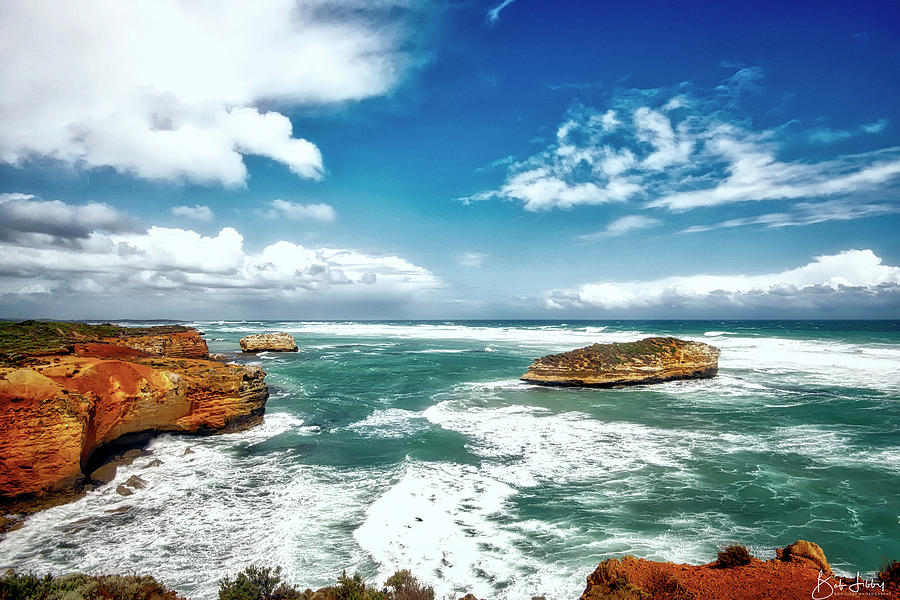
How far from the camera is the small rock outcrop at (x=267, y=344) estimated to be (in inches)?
1977

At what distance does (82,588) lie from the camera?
5965 millimetres

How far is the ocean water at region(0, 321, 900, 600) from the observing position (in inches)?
317

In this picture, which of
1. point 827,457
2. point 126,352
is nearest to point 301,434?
point 126,352

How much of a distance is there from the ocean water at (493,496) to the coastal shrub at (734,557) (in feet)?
5.21

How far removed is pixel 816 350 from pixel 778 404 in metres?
36.3

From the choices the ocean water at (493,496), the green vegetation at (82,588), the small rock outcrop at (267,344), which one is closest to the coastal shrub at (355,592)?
the ocean water at (493,496)

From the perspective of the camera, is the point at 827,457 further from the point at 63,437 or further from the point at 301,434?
the point at 63,437

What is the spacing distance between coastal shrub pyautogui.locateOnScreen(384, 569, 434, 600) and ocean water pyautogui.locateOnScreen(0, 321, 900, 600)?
442mm

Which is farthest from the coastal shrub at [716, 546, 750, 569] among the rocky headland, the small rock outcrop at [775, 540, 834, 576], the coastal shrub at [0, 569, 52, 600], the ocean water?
the rocky headland

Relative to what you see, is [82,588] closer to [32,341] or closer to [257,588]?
[257,588]

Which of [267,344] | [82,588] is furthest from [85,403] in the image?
[267,344]

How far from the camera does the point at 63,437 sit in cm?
1070

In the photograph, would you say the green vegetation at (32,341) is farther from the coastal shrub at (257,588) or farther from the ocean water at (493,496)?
the coastal shrub at (257,588)

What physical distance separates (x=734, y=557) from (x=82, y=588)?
9.96m
